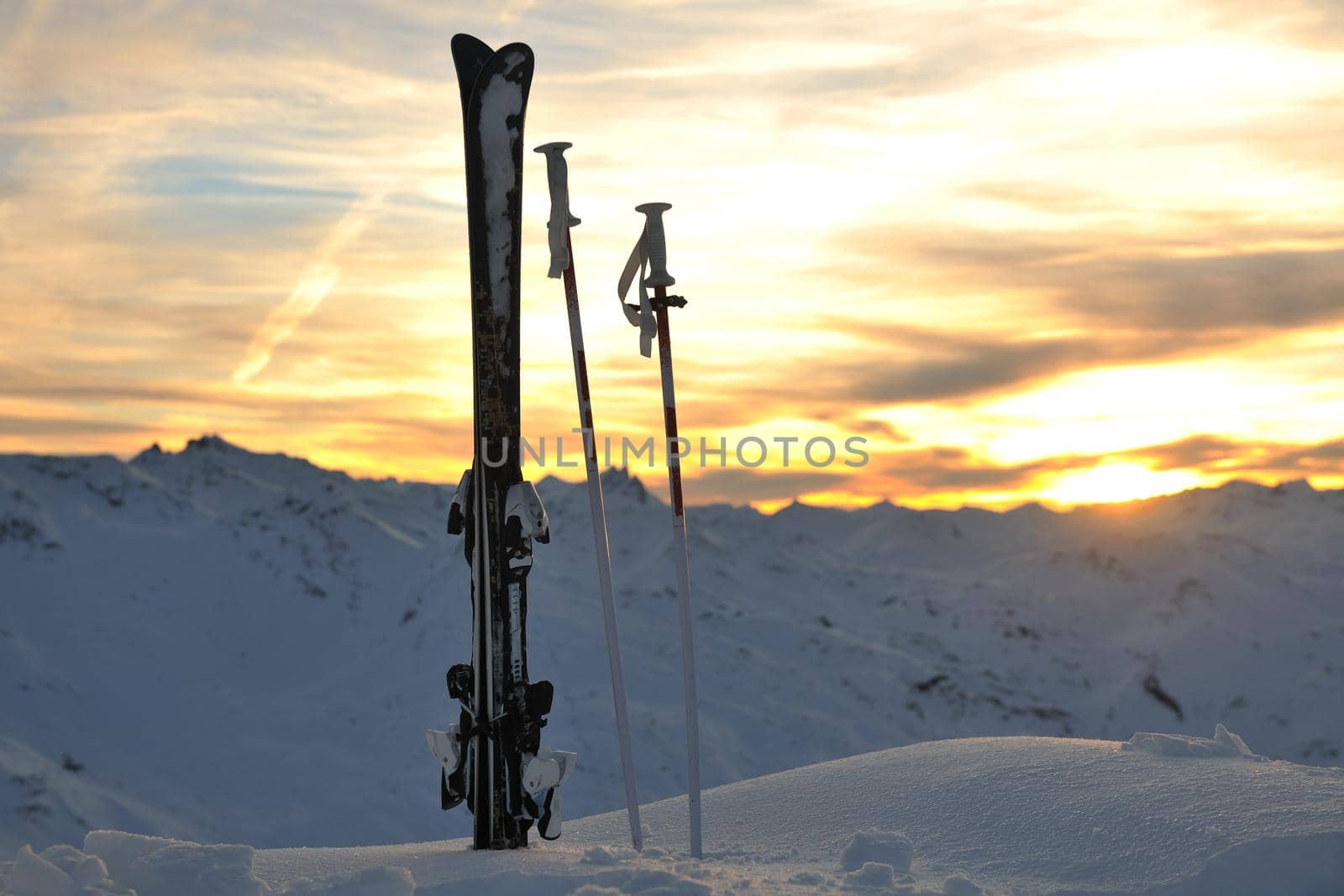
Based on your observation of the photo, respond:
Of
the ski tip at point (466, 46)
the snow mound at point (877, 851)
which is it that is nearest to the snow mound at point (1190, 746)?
the snow mound at point (877, 851)

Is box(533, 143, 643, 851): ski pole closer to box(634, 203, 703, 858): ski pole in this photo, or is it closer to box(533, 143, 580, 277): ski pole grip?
box(533, 143, 580, 277): ski pole grip

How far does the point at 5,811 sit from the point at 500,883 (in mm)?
10829

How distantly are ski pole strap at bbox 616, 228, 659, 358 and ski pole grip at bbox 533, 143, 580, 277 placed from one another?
0.34 meters

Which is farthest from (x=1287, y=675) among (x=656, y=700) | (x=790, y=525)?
(x=790, y=525)

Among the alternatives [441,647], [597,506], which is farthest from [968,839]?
[441,647]

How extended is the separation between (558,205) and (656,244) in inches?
22.5

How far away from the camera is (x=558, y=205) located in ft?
20.6

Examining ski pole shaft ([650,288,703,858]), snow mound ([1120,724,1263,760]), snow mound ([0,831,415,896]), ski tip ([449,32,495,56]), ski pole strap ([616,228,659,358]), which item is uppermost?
ski tip ([449,32,495,56])

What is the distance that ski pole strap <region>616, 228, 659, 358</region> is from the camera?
6.25m

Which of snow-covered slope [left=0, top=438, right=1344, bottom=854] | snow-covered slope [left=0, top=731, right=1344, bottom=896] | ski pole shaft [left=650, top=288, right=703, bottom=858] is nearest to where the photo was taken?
snow-covered slope [left=0, top=731, right=1344, bottom=896]

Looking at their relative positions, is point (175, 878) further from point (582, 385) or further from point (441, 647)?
point (441, 647)

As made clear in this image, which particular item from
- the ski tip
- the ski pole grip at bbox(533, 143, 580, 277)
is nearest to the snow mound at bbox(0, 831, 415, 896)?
the ski pole grip at bbox(533, 143, 580, 277)

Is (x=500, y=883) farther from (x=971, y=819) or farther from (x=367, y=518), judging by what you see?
(x=367, y=518)

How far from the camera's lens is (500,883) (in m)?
5.43
